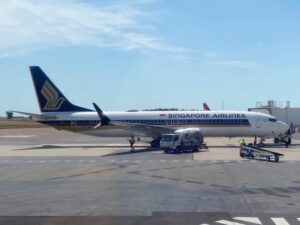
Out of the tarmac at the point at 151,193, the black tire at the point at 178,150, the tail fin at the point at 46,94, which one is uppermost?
the tail fin at the point at 46,94

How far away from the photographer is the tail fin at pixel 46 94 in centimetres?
6481

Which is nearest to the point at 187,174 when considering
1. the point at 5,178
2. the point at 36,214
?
the point at 5,178

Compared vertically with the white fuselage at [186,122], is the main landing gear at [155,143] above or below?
below

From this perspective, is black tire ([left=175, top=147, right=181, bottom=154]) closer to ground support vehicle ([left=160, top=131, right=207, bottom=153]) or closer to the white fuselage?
ground support vehicle ([left=160, top=131, right=207, bottom=153])

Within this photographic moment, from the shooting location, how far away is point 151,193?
23625 mm

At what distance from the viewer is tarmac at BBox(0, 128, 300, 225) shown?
1772 cm

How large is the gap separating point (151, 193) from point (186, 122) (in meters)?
39.8

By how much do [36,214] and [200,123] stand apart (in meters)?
45.4

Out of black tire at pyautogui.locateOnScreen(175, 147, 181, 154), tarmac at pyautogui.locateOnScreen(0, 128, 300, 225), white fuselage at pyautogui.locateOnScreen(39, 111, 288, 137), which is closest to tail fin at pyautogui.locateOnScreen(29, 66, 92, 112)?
white fuselage at pyautogui.locateOnScreen(39, 111, 288, 137)

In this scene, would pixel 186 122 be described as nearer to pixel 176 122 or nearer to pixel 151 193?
pixel 176 122

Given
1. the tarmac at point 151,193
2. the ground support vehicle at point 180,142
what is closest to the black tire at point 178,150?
the ground support vehicle at point 180,142

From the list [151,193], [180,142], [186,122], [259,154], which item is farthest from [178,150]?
[151,193]

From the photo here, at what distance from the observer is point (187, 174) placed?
32.0 m

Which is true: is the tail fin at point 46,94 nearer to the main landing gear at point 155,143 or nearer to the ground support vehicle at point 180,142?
the main landing gear at point 155,143
